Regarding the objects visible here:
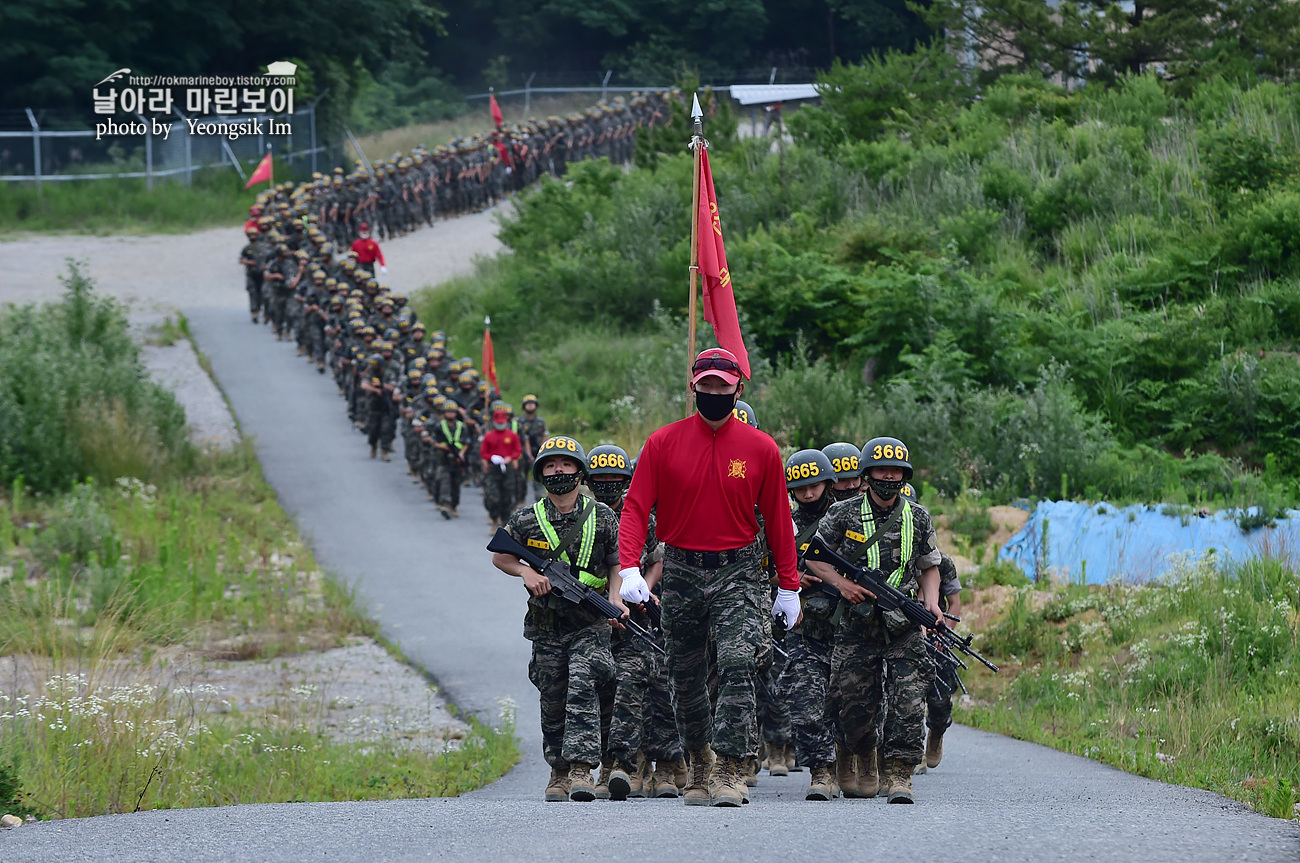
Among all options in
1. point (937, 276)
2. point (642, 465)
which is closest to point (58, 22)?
point (937, 276)

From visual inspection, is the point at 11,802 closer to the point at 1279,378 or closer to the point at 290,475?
the point at 290,475

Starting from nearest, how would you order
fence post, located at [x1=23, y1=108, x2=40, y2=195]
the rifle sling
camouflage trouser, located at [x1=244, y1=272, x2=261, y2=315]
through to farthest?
the rifle sling
camouflage trouser, located at [x1=244, y1=272, x2=261, y2=315]
fence post, located at [x1=23, y1=108, x2=40, y2=195]

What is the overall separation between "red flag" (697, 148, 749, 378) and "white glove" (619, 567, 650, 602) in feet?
14.0

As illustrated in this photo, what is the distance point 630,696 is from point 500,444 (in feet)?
A: 34.6

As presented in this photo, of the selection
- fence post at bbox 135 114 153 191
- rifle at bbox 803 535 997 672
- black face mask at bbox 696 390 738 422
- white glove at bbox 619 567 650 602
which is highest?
fence post at bbox 135 114 153 191

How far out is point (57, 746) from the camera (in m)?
8.42

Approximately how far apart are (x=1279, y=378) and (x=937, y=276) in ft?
18.0

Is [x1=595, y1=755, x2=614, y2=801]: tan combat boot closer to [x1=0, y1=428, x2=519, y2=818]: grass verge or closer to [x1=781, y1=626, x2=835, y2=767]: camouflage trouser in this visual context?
[x1=781, y1=626, x2=835, y2=767]: camouflage trouser

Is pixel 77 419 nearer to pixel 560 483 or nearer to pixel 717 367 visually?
pixel 560 483

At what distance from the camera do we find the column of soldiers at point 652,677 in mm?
7883

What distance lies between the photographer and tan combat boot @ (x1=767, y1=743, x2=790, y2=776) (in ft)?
31.1

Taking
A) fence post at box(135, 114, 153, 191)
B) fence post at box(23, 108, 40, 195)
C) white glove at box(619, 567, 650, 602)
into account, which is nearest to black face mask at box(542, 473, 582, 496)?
white glove at box(619, 567, 650, 602)

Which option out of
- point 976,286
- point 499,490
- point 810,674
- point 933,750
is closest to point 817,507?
point 810,674

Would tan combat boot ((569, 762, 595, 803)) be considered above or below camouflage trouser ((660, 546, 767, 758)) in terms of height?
below
